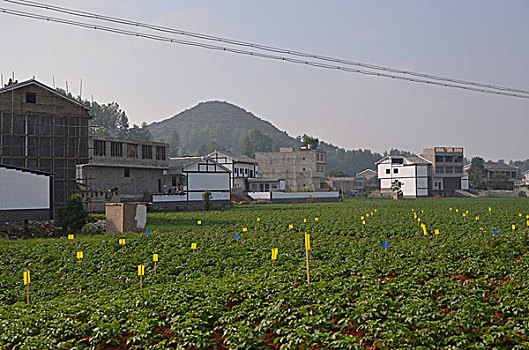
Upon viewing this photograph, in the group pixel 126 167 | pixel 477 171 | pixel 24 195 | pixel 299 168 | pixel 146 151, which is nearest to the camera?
pixel 24 195

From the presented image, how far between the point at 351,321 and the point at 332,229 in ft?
66.6

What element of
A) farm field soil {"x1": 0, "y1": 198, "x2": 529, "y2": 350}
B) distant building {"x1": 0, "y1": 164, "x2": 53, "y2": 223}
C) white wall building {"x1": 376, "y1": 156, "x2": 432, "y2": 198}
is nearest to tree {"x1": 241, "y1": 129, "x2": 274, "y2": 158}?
white wall building {"x1": 376, "y1": 156, "x2": 432, "y2": 198}

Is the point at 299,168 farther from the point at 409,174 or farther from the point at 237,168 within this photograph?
the point at 409,174

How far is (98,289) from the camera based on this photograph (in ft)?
47.3

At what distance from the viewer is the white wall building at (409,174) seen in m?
94.4

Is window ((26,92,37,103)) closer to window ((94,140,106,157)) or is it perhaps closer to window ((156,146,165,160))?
window ((94,140,106,157))

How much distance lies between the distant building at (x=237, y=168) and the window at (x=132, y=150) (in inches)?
893

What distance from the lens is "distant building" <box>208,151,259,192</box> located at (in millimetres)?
76956

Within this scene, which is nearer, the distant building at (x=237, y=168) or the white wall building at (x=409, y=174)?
the distant building at (x=237, y=168)

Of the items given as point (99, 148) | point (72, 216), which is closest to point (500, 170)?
point (99, 148)

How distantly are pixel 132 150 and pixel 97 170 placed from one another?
5.03 meters

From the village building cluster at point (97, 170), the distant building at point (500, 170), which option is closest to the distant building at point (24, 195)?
the village building cluster at point (97, 170)

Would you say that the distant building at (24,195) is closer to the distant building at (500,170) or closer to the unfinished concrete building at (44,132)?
the unfinished concrete building at (44,132)

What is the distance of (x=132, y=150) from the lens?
52156mm
